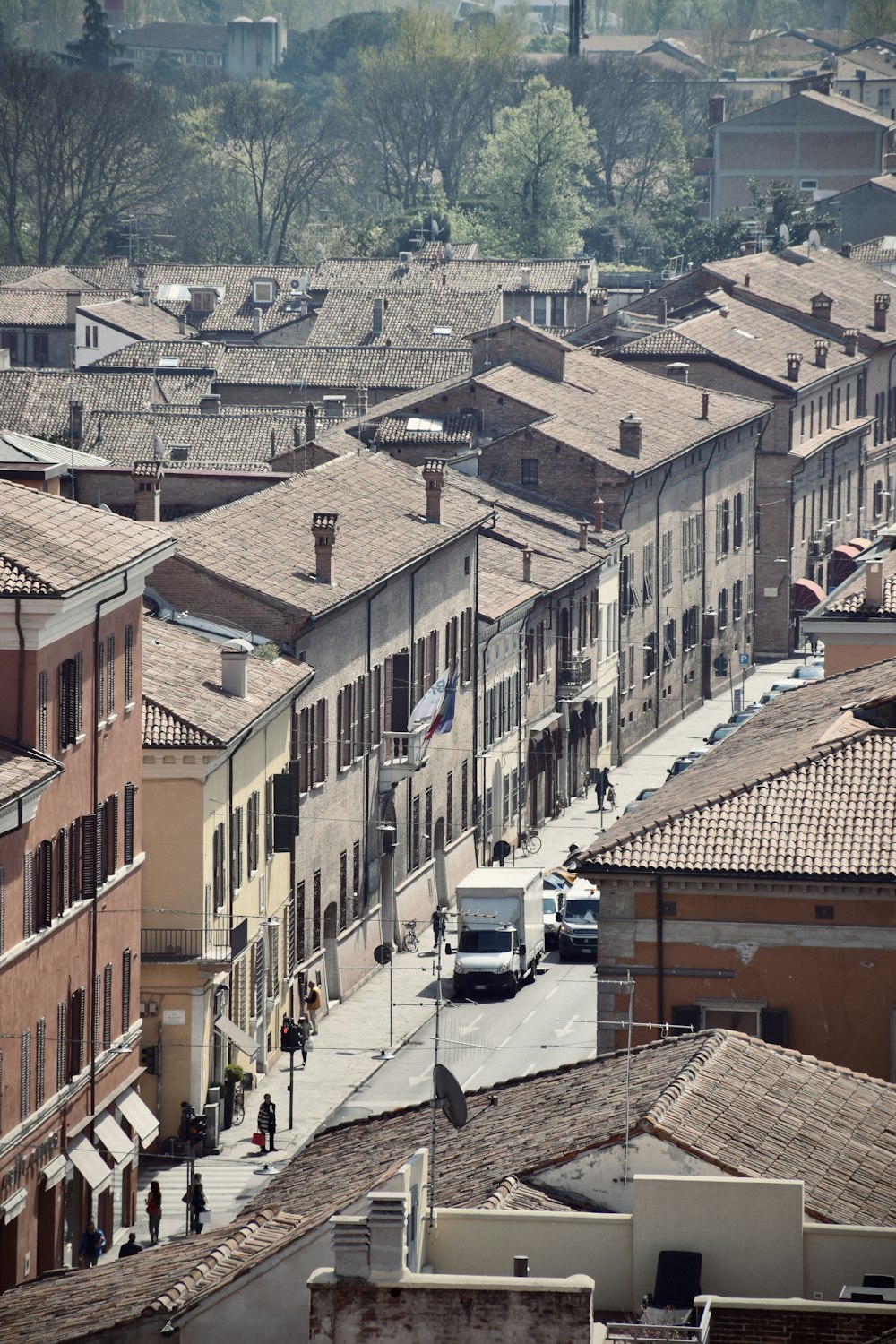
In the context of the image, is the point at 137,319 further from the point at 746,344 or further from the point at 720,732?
the point at 720,732

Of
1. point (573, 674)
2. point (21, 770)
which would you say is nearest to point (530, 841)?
point (573, 674)

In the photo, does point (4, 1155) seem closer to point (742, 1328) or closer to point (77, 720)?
point (77, 720)

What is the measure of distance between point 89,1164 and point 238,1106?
9.68m

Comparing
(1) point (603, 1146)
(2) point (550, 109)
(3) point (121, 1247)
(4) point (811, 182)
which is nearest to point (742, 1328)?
(1) point (603, 1146)

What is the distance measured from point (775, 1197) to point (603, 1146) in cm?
234

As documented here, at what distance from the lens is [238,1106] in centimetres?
5659

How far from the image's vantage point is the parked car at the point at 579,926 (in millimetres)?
68500

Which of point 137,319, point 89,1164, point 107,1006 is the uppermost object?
point 137,319

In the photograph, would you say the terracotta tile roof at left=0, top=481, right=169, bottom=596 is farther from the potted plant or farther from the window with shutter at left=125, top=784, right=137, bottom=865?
the potted plant

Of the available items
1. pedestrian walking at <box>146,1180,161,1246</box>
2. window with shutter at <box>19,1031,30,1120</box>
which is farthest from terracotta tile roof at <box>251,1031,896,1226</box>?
pedestrian walking at <box>146,1180,161,1246</box>

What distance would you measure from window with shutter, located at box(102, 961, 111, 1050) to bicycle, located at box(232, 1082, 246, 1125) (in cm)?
701

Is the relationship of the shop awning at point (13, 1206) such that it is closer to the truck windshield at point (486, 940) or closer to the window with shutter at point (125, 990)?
the window with shutter at point (125, 990)

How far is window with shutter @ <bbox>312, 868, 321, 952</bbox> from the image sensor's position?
6366cm

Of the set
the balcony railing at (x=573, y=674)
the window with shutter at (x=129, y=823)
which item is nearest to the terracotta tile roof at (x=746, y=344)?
the balcony railing at (x=573, y=674)
